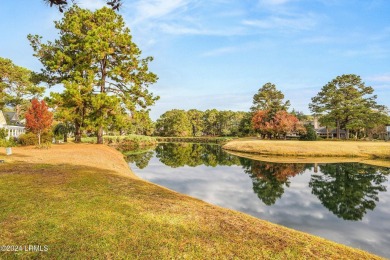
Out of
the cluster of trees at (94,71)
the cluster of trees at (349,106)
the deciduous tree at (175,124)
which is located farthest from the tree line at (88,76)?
the deciduous tree at (175,124)

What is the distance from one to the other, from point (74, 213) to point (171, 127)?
10423 centimetres

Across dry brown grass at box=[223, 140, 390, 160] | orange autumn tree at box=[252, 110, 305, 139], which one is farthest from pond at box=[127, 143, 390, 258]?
Answer: orange autumn tree at box=[252, 110, 305, 139]

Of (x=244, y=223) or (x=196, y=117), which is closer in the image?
(x=244, y=223)

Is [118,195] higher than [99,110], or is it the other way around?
[99,110]

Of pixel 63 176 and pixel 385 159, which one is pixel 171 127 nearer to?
pixel 385 159

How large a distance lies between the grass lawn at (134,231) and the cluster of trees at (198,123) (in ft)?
305

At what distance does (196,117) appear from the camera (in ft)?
399

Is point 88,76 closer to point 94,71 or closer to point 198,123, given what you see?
point 94,71

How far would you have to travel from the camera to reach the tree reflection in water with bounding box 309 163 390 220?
39.5 ft

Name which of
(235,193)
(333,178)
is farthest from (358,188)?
(235,193)

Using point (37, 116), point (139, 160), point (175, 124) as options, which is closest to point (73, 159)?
point (139, 160)

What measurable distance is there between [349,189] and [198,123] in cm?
10510

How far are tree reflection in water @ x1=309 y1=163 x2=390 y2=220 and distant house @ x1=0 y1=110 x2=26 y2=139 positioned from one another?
42078 millimetres

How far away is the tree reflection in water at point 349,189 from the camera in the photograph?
1205cm
